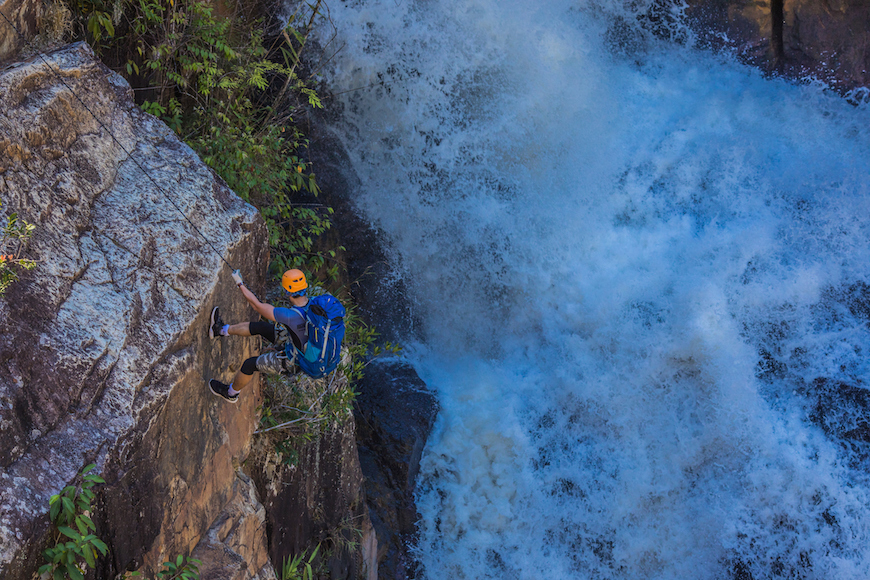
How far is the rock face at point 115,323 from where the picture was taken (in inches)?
130

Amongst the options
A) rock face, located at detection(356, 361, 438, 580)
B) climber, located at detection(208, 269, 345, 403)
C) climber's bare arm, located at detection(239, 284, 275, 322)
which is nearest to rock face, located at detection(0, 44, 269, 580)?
climber, located at detection(208, 269, 345, 403)

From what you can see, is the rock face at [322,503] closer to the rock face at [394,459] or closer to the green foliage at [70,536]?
the rock face at [394,459]

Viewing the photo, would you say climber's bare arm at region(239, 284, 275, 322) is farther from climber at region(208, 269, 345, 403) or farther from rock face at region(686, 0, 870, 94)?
rock face at region(686, 0, 870, 94)

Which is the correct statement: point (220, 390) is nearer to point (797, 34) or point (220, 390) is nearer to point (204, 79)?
point (204, 79)

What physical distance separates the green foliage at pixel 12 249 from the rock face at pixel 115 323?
7 cm

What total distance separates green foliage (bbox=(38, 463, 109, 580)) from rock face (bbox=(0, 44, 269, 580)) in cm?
7

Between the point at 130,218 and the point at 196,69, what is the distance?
2884 millimetres

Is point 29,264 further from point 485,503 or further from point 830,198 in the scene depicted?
point 830,198

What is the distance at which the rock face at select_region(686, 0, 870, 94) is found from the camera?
930 centimetres

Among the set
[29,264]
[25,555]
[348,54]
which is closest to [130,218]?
[29,264]

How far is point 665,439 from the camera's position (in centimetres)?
805

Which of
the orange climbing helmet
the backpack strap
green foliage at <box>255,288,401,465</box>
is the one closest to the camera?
the orange climbing helmet

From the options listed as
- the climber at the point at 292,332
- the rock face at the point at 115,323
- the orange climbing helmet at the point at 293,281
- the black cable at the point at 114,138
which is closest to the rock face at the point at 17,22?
the black cable at the point at 114,138

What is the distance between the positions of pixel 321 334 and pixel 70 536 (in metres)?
2.11
